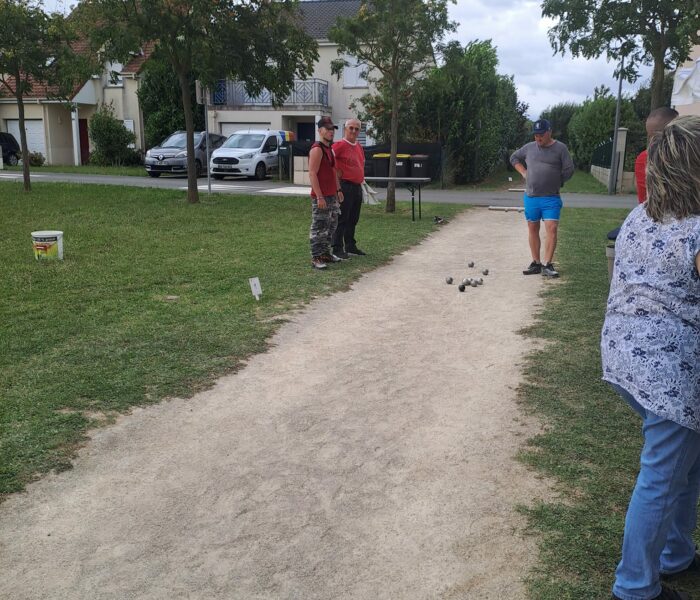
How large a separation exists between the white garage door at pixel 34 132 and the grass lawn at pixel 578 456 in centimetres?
3439

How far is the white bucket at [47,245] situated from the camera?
8.92m

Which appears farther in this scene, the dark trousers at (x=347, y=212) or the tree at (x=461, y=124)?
the tree at (x=461, y=124)

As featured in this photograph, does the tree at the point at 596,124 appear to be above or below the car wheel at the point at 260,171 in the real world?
above

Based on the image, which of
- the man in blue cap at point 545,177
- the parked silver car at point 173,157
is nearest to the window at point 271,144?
the parked silver car at point 173,157

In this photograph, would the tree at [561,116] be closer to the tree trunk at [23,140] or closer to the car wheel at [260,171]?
the car wheel at [260,171]

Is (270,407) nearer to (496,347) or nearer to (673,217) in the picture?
(496,347)

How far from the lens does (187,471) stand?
3.56 m

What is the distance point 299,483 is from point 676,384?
184 centimetres

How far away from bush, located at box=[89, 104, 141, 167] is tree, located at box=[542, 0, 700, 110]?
2154cm

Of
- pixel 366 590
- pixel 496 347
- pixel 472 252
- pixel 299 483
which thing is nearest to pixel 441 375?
pixel 496 347

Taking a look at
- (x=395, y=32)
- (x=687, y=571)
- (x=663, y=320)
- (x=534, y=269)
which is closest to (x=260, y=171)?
(x=395, y=32)

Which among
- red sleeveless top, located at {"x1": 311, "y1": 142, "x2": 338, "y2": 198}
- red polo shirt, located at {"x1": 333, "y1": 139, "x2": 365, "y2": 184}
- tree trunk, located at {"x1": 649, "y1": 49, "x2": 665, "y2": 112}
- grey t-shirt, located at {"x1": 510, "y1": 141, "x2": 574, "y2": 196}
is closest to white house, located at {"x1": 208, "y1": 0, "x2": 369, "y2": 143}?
tree trunk, located at {"x1": 649, "y1": 49, "x2": 665, "y2": 112}

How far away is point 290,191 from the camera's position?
21.2 m

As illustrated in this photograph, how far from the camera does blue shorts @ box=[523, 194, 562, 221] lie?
8.42 meters
